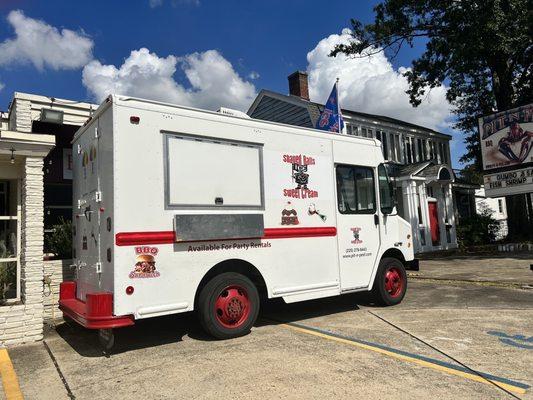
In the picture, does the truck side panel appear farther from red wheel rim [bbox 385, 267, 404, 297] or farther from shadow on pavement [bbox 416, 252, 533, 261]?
shadow on pavement [bbox 416, 252, 533, 261]

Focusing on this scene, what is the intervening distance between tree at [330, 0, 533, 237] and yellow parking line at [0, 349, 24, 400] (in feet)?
62.7

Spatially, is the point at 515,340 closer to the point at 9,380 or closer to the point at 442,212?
the point at 9,380

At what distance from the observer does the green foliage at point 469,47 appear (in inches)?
701

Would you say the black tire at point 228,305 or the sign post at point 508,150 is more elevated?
the sign post at point 508,150

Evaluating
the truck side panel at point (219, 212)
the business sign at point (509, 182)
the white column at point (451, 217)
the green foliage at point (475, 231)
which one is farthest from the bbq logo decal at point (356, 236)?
the green foliage at point (475, 231)

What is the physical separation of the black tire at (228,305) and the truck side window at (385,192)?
317 centimetres

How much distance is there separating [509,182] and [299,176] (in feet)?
46.1

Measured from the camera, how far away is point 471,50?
18375 millimetres

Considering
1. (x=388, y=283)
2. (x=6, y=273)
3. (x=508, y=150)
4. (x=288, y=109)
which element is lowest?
(x=388, y=283)

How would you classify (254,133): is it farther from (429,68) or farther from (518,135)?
(429,68)

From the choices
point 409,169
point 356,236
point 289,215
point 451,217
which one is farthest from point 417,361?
point 451,217

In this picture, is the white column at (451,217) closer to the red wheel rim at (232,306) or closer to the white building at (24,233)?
the red wheel rim at (232,306)

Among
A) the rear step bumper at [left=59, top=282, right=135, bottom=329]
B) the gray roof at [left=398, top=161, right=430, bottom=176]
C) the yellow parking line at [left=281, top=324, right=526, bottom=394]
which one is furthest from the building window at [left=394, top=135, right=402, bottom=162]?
the rear step bumper at [left=59, top=282, right=135, bottom=329]

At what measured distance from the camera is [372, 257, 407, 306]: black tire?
7.93 metres
